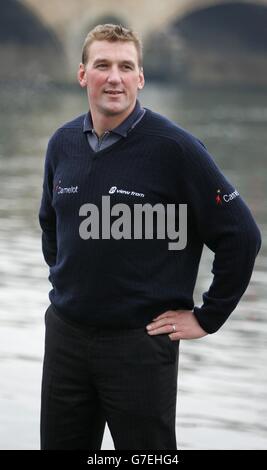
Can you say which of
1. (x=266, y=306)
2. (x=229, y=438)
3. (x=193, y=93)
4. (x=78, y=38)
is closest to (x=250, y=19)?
(x=78, y=38)

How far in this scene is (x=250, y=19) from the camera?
140ft

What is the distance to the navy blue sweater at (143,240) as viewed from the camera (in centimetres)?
329

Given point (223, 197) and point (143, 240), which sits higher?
point (223, 197)

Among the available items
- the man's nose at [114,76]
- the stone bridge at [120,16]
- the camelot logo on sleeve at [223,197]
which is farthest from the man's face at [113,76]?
the stone bridge at [120,16]

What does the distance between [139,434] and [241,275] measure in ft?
1.54

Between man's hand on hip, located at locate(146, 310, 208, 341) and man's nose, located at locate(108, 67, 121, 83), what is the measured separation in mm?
576

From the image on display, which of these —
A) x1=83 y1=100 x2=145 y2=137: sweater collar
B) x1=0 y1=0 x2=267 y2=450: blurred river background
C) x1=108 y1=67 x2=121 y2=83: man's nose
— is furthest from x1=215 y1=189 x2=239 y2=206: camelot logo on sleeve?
x1=0 y1=0 x2=267 y2=450: blurred river background

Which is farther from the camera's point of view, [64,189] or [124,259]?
[64,189]

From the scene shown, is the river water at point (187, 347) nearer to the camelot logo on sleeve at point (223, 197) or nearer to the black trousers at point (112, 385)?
the black trousers at point (112, 385)

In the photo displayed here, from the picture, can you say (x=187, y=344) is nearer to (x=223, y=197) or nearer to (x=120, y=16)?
(x=223, y=197)

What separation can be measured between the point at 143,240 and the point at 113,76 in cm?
41

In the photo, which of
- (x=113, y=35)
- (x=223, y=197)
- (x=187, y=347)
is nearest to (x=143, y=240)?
(x=223, y=197)

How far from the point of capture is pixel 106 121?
3363mm

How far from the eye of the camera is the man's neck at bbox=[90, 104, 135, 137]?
3.36 m
